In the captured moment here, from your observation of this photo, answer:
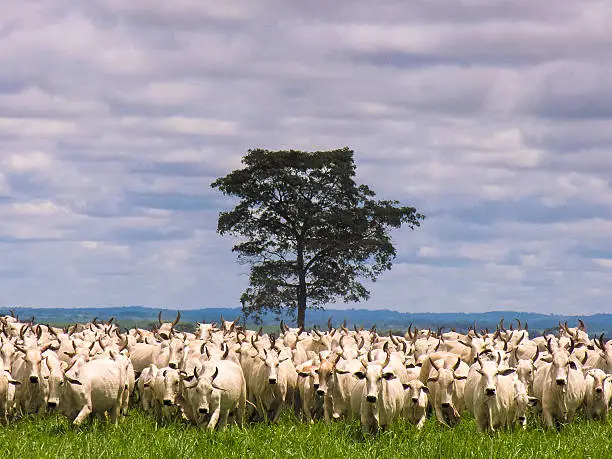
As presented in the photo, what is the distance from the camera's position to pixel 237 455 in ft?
67.3

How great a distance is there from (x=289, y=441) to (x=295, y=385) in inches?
160

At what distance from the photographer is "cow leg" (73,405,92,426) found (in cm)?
2308

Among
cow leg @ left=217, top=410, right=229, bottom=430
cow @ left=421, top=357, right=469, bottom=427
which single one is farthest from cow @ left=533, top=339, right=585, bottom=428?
cow leg @ left=217, top=410, right=229, bottom=430

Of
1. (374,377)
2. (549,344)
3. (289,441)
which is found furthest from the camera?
(549,344)

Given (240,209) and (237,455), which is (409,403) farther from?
(240,209)

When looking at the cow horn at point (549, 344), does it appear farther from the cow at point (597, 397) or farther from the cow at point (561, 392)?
the cow at point (561, 392)

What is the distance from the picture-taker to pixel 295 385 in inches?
1029

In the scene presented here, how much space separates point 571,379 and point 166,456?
9.32 m

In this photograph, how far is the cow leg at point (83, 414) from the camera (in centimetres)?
2308

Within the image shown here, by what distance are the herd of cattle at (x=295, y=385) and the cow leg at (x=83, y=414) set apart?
21mm

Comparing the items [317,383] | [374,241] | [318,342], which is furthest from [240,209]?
[317,383]

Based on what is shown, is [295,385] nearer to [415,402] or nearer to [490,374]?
[415,402]

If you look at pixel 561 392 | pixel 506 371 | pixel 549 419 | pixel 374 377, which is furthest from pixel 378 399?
pixel 561 392

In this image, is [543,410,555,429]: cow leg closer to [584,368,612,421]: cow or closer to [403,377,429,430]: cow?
[584,368,612,421]: cow
